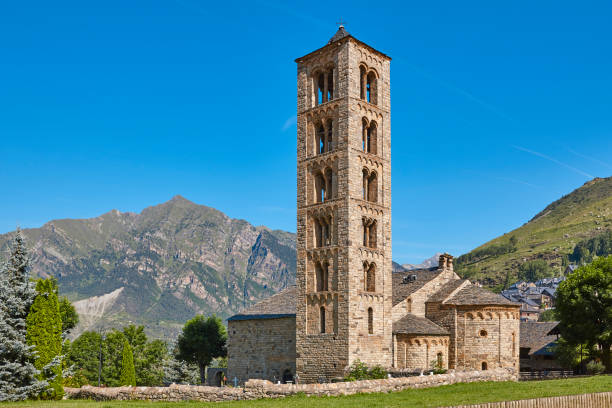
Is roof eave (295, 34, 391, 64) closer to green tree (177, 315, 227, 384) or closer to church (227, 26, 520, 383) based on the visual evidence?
church (227, 26, 520, 383)

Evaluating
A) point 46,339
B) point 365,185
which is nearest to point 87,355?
point 46,339

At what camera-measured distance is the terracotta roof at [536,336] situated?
67.5 meters

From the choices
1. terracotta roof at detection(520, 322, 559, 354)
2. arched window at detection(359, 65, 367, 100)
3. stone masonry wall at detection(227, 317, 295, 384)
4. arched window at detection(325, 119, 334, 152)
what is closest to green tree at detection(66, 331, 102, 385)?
stone masonry wall at detection(227, 317, 295, 384)

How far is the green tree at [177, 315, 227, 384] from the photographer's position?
224ft

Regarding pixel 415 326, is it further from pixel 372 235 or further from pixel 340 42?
pixel 340 42

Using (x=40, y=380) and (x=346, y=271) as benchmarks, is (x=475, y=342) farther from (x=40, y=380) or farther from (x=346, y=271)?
(x=40, y=380)

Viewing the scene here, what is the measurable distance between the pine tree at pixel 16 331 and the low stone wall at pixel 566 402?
22.9m

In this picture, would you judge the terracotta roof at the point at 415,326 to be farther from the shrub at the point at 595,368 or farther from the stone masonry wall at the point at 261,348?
the shrub at the point at 595,368

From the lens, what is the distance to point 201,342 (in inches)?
2685

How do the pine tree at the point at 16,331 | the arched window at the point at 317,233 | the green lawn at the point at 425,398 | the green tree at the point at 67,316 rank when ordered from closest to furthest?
the green lawn at the point at 425,398, the pine tree at the point at 16,331, the arched window at the point at 317,233, the green tree at the point at 67,316

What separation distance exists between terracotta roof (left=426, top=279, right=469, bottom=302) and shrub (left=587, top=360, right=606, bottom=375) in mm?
14671

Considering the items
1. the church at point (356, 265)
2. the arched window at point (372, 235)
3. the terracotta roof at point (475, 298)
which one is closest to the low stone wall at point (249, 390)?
the church at point (356, 265)

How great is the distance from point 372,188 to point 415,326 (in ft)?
35.8

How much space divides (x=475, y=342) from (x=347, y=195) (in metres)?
15.1
